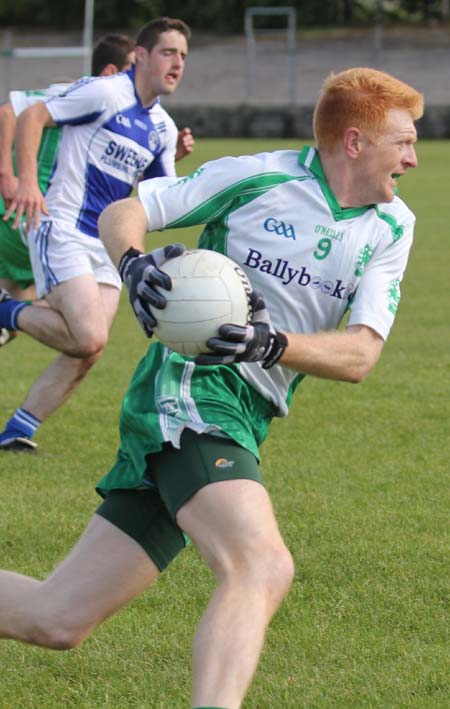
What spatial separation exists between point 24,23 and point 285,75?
59.4 ft

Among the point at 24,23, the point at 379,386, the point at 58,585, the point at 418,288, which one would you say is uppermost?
the point at 58,585

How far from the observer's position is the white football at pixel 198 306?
3.48m

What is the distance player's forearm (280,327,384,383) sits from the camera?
3609 mm

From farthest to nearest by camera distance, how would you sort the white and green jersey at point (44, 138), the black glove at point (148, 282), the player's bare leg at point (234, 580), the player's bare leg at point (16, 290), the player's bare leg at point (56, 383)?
the player's bare leg at point (16, 290) → the white and green jersey at point (44, 138) → the player's bare leg at point (56, 383) → the black glove at point (148, 282) → the player's bare leg at point (234, 580)

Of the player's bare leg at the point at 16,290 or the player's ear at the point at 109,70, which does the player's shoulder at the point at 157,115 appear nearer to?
the player's ear at the point at 109,70

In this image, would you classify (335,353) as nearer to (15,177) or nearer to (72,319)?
(72,319)

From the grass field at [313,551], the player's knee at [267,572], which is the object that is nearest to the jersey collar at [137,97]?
the grass field at [313,551]

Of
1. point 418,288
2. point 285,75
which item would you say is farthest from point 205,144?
point 418,288

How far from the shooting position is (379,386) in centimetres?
955

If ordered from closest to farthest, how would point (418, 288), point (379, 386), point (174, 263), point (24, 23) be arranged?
point (174, 263) → point (379, 386) → point (418, 288) → point (24, 23)

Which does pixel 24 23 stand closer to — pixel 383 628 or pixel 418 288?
pixel 418 288

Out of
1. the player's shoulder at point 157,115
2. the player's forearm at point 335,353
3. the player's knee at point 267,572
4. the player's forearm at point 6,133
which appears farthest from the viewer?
the player's shoulder at point 157,115

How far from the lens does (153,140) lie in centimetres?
793

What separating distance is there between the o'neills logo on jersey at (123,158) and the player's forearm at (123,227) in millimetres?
3921
